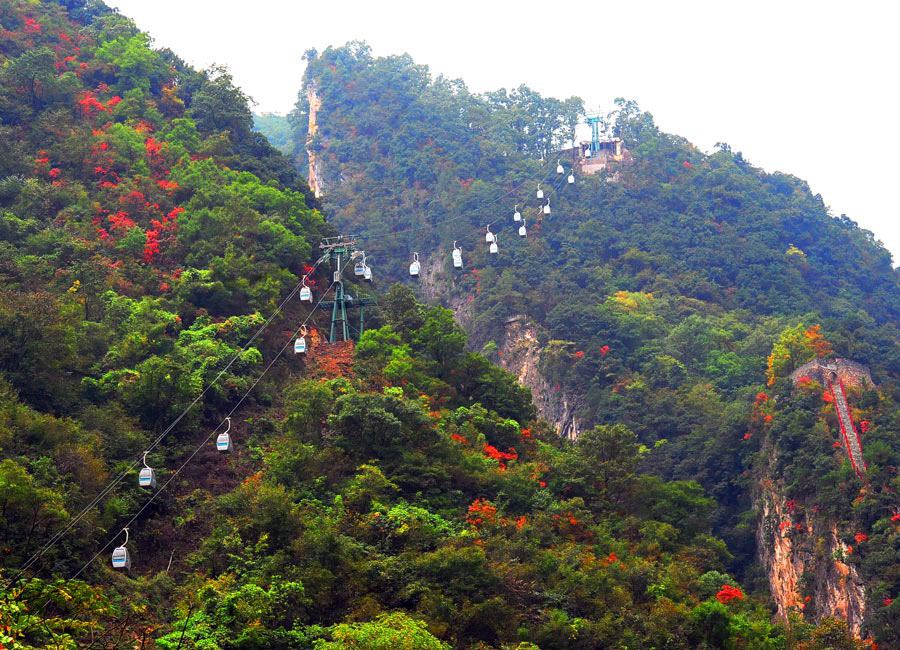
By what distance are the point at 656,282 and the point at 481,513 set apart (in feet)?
98.9

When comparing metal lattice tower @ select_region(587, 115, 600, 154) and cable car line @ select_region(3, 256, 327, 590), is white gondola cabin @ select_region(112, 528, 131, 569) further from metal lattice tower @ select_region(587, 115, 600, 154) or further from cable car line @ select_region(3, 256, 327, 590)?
metal lattice tower @ select_region(587, 115, 600, 154)

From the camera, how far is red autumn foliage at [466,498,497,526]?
91.5 ft

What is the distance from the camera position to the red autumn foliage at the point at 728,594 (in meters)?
27.7

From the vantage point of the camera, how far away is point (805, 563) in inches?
1453

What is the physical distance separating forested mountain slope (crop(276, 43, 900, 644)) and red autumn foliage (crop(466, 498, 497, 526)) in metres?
10.9

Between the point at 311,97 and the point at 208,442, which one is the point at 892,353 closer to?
the point at 208,442

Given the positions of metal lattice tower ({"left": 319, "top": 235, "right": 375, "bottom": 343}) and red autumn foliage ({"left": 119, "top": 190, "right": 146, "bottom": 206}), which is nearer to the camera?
metal lattice tower ({"left": 319, "top": 235, "right": 375, "bottom": 343})

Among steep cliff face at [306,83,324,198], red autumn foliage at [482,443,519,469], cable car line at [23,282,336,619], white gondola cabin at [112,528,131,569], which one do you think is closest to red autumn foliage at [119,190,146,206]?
cable car line at [23,282,336,619]

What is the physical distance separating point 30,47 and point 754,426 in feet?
94.4

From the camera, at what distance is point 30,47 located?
44.9 meters

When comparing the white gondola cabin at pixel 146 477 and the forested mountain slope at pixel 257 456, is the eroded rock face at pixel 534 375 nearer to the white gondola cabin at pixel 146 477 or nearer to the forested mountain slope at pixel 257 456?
the forested mountain slope at pixel 257 456

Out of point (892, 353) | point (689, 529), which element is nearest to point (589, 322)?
point (892, 353)

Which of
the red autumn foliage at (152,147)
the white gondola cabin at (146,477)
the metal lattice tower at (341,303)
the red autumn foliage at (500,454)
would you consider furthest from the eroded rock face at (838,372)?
the white gondola cabin at (146,477)

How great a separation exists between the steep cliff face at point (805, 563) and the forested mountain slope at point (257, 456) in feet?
4.56
